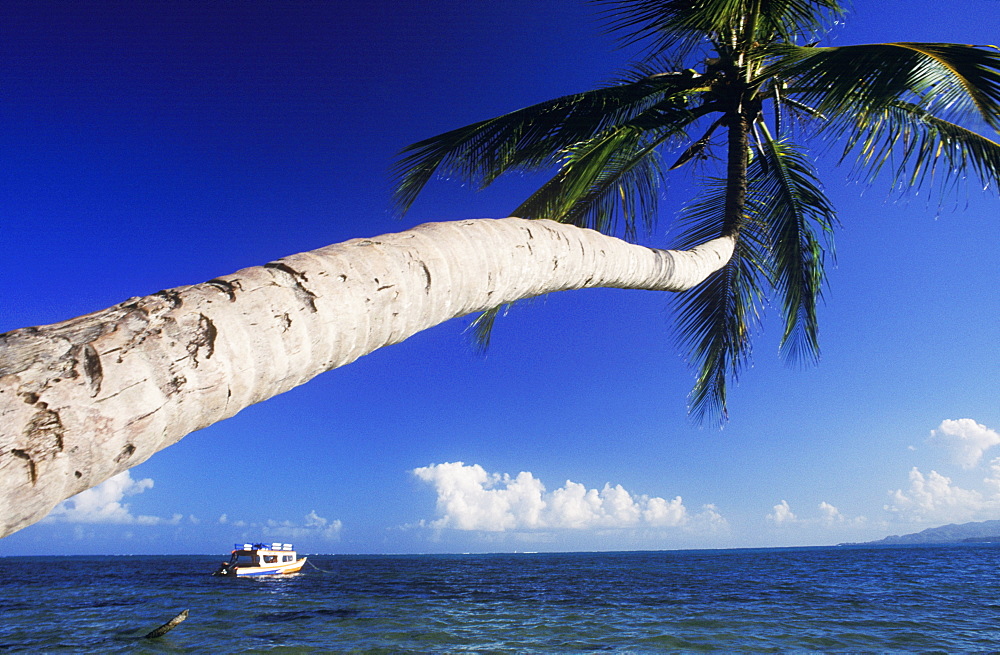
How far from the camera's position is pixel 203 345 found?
3.96 ft

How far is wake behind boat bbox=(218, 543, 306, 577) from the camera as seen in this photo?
3108 cm

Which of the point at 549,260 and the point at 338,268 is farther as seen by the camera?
the point at 549,260

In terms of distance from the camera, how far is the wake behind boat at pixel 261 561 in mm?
31078

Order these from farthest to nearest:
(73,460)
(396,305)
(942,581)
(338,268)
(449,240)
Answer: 1. (942,581)
2. (449,240)
3. (396,305)
4. (338,268)
5. (73,460)

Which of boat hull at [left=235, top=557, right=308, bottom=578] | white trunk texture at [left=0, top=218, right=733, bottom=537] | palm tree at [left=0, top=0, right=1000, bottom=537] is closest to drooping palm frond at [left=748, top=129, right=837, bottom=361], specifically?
palm tree at [left=0, top=0, right=1000, bottom=537]

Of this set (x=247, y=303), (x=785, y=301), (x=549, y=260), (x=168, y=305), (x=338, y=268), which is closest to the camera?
(x=168, y=305)

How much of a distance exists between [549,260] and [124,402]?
182 centimetres

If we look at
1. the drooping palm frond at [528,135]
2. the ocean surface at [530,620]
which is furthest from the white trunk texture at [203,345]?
the ocean surface at [530,620]

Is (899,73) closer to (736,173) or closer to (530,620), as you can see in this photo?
(736,173)

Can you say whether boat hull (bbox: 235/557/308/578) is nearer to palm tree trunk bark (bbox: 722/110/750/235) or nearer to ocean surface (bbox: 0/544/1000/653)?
ocean surface (bbox: 0/544/1000/653)

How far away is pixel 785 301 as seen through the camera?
7.33 m

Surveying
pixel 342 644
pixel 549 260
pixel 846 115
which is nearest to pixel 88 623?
pixel 342 644

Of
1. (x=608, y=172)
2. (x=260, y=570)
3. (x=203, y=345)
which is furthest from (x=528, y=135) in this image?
(x=260, y=570)

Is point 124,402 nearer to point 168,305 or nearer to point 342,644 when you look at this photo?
point 168,305
